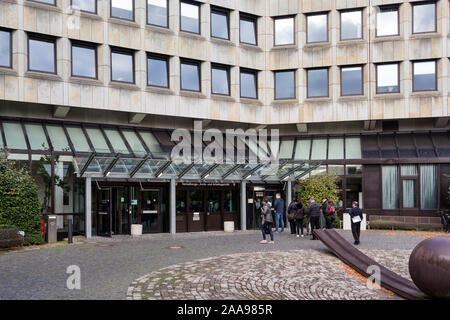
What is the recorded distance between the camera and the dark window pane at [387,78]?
2867 cm

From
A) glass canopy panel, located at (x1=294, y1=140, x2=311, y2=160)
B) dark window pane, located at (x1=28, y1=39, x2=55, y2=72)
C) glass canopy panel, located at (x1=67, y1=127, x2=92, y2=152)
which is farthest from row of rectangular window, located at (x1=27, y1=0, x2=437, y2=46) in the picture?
glass canopy panel, located at (x1=67, y1=127, x2=92, y2=152)

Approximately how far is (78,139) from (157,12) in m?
7.90

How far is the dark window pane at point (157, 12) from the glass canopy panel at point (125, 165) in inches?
323

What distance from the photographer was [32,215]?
1888cm

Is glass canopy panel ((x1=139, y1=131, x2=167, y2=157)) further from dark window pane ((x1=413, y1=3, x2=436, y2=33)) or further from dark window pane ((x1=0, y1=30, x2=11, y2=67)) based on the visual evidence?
dark window pane ((x1=413, y1=3, x2=436, y2=33))

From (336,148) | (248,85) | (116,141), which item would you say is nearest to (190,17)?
(248,85)

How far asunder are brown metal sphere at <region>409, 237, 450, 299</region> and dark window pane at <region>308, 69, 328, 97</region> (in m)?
20.6

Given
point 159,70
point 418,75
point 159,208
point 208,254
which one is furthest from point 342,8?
point 208,254

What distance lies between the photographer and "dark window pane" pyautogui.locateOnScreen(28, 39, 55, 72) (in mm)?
Answer: 22500

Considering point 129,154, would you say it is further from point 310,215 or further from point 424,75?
point 424,75

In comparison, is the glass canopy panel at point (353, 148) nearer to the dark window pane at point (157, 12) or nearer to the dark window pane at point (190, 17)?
the dark window pane at point (190, 17)

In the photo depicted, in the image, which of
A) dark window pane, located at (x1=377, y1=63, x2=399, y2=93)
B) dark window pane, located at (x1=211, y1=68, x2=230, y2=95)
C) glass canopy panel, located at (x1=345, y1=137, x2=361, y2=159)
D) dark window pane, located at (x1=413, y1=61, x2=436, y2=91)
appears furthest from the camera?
glass canopy panel, located at (x1=345, y1=137, x2=361, y2=159)

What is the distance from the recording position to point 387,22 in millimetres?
28859

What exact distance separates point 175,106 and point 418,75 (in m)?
13.9
